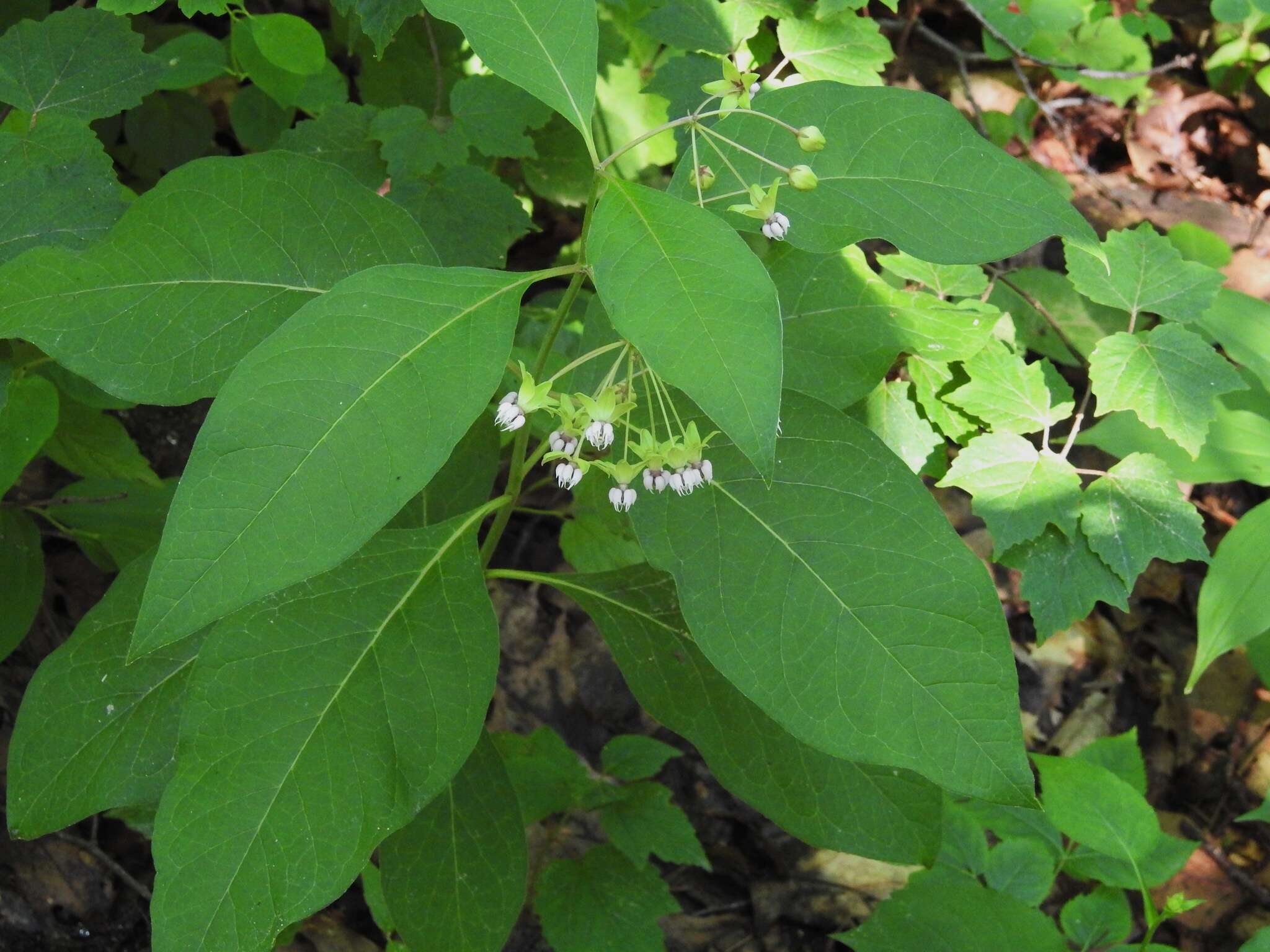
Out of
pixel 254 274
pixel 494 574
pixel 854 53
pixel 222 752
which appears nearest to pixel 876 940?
pixel 494 574

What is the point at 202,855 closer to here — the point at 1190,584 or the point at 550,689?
the point at 550,689

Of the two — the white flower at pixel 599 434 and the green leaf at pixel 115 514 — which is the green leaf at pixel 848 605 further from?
the green leaf at pixel 115 514

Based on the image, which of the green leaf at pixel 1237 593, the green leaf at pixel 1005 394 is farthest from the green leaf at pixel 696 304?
the green leaf at pixel 1237 593

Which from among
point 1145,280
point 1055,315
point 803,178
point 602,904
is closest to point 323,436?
point 803,178

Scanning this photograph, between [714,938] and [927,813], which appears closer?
[927,813]

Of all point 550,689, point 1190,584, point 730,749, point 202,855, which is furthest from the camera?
point 1190,584
